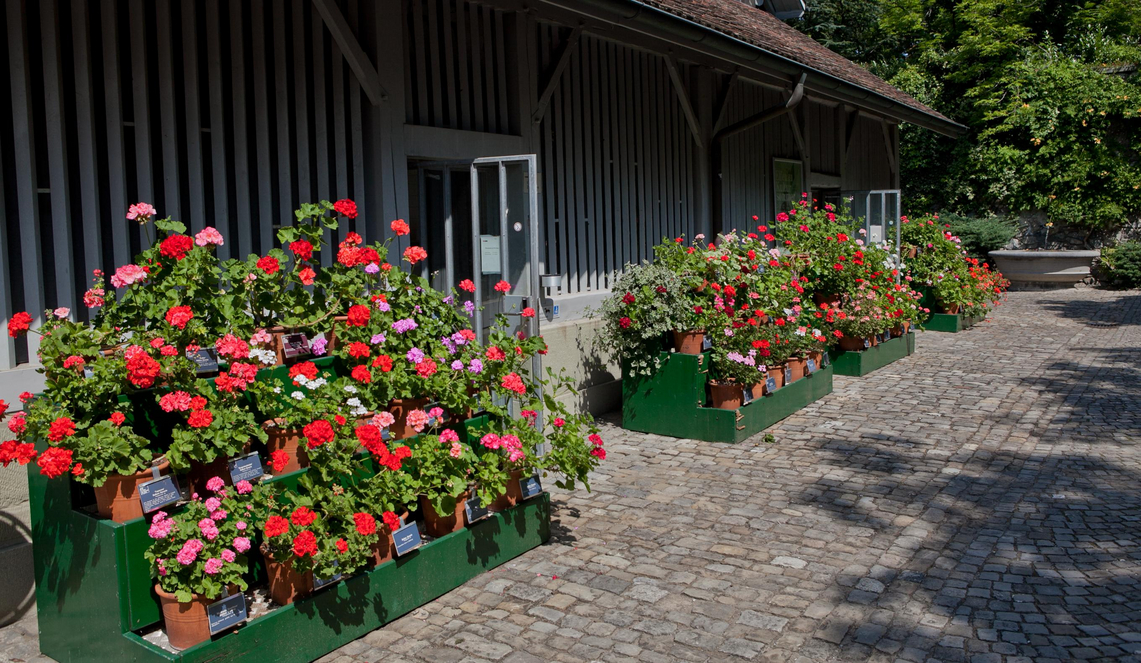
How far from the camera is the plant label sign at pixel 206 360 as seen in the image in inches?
140

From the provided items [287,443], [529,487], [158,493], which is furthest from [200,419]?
[529,487]

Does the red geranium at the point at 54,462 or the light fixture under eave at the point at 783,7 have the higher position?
the light fixture under eave at the point at 783,7

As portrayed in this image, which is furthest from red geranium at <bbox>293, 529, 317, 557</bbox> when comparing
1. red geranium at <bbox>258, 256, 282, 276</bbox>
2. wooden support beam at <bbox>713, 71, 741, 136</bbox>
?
wooden support beam at <bbox>713, 71, 741, 136</bbox>

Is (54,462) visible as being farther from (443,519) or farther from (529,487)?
(529,487)

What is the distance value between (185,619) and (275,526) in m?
0.41

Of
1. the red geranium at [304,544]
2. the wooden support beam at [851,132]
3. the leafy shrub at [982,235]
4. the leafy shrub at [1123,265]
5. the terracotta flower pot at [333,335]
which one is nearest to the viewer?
the red geranium at [304,544]

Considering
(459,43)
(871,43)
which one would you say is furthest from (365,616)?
(871,43)

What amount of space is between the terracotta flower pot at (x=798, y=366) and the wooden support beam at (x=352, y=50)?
13.0ft

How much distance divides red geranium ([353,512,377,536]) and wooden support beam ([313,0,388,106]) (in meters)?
2.90

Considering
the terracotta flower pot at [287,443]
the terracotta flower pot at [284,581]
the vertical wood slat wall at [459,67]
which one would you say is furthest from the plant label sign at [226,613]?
the vertical wood slat wall at [459,67]

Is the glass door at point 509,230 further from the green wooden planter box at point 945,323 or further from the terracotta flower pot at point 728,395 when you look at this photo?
the green wooden planter box at point 945,323

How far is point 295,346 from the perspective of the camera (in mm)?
3994

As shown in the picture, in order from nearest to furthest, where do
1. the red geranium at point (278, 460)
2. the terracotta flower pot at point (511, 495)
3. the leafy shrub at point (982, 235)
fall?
the red geranium at point (278, 460)
the terracotta flower pot at point (511, 495)
the leafy shrub at point (982, 235)

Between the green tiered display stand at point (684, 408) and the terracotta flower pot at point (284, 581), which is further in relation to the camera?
the green tiered display stand at point (684, 408)
